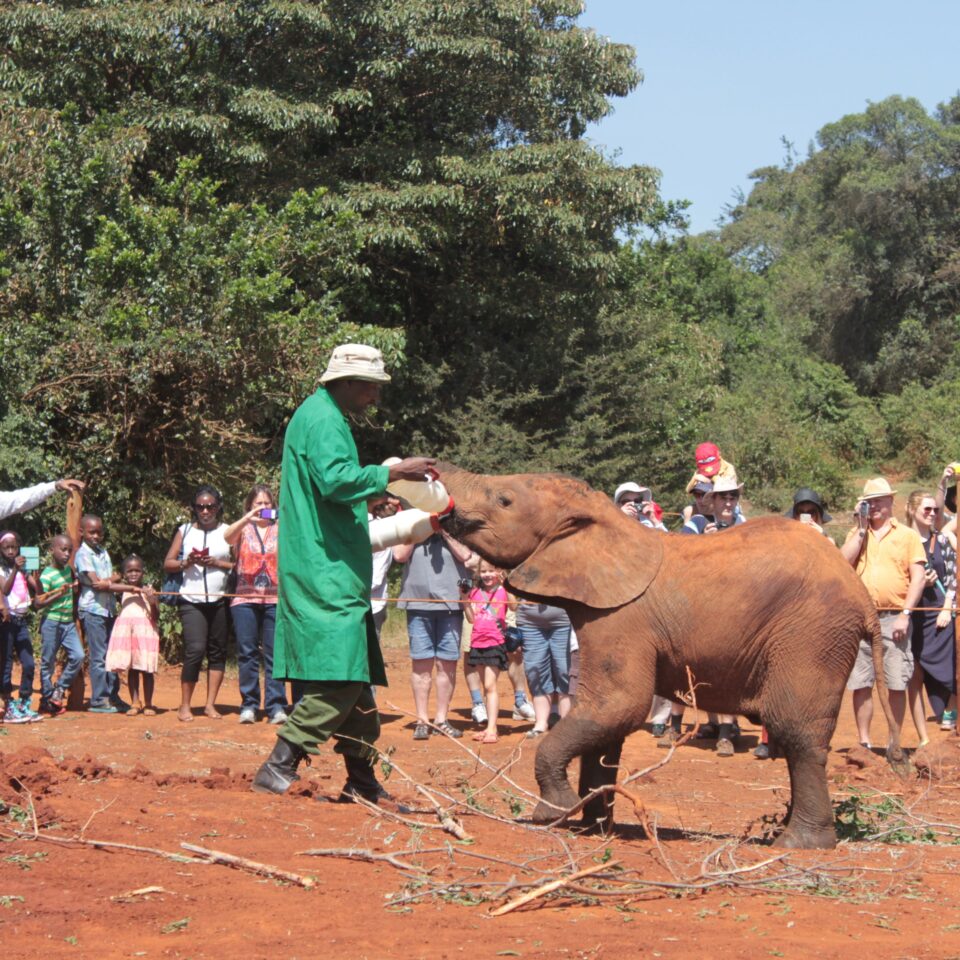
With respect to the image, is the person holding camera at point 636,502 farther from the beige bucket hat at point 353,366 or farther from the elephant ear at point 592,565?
the beige bucket hat at point 353,366

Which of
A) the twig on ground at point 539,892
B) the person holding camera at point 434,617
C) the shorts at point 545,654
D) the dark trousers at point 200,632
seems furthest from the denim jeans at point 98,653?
the twig on ground at point 539,892

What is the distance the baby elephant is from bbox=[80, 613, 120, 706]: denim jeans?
19.5 ft

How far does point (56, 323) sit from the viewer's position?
14.8m

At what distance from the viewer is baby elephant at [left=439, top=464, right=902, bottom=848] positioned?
637cm

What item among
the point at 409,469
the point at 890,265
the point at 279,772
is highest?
the point at 890,265

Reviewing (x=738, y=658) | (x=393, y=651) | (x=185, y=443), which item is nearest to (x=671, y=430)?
(x=393, y=651)

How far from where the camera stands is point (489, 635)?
431 inches

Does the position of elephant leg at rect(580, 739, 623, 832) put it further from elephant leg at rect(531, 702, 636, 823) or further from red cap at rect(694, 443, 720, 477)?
red cap at rect(694, 443, 720, 477)

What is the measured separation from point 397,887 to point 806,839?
2332 millimetres

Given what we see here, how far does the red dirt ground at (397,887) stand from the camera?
14.1ft

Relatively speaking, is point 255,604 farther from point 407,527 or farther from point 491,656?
point 407,527

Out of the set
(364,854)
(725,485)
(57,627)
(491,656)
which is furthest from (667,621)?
(57,627)

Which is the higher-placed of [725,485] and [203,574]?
[725,485]

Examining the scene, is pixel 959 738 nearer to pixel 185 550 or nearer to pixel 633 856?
pixel 633 856
